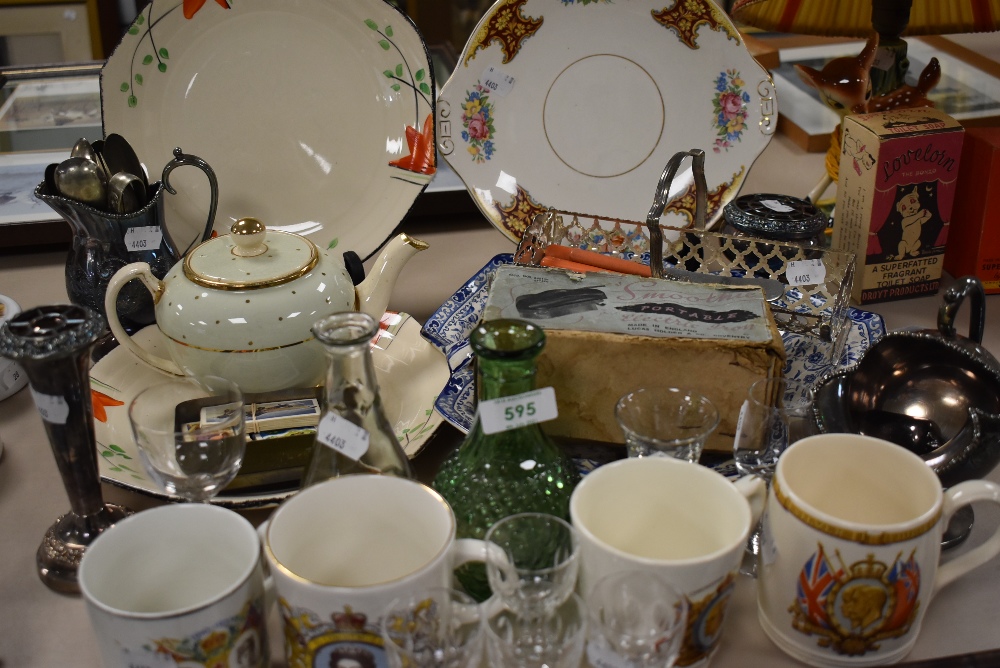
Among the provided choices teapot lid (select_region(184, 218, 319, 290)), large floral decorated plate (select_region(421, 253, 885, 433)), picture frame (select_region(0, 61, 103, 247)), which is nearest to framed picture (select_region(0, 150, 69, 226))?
picture frame (select_region(0, 61, 103, 247))

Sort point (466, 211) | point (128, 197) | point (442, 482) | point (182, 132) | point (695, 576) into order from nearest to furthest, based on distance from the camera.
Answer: point (695, 576) < point (442, 482) < point (128, 197) < point (182, 132) < point (466, 211)

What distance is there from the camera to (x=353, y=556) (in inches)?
26.1

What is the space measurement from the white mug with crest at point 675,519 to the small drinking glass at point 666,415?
63 mm

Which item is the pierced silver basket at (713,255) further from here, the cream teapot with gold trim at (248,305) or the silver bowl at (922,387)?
the cream teapot with gold trim at (248,305)

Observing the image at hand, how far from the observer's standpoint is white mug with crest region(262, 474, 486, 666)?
1.84 feet

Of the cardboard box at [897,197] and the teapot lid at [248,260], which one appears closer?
the teapot lid at [248,260]

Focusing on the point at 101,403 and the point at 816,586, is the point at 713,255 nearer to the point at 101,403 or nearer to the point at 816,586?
the point at 816,586

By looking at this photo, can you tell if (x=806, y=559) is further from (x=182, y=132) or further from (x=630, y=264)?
(x=182, y=132)

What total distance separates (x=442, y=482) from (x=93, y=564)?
25cm

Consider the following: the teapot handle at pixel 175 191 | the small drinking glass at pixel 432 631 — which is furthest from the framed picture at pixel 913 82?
the small drinking glass at pixel 432 631

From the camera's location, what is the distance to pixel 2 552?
0.79 m

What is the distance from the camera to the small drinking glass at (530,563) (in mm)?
588

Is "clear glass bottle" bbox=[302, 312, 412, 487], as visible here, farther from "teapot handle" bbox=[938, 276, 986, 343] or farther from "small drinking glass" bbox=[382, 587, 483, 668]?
"teapot handle" bbox=[938, 276, 986, 343]

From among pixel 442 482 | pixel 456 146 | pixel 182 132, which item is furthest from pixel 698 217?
pixel 182 132
